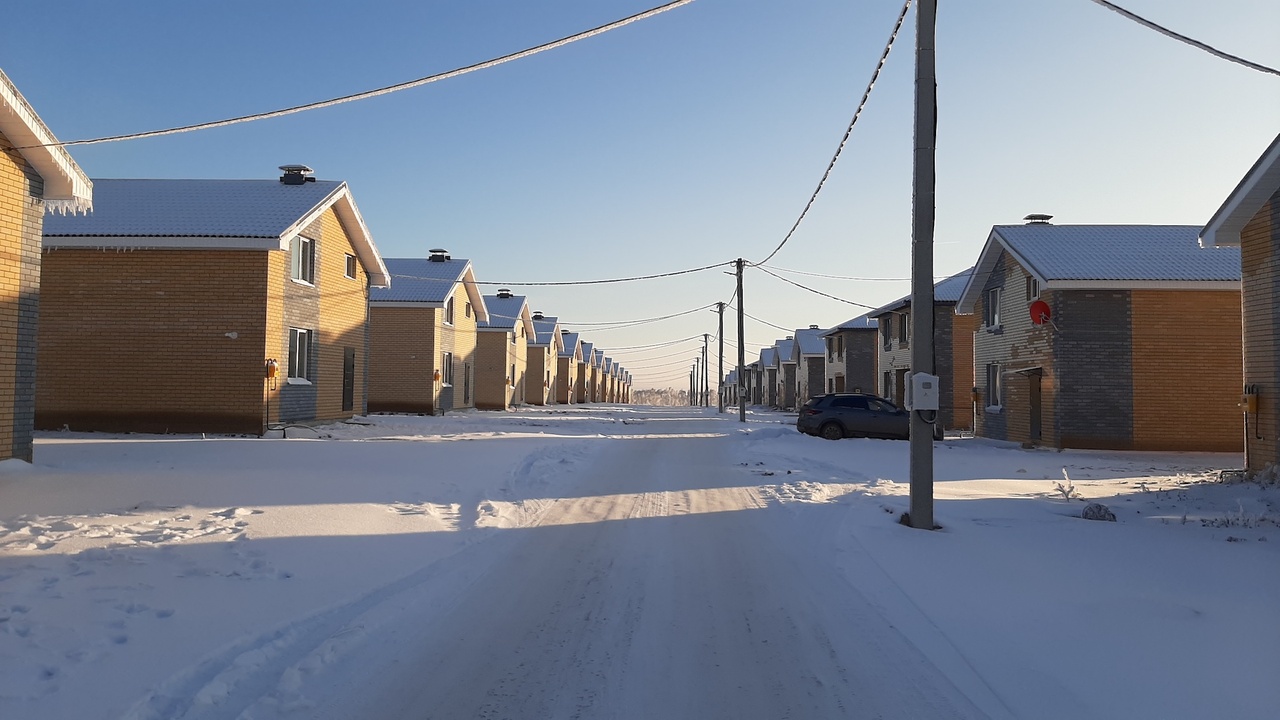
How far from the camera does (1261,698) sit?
4027mm

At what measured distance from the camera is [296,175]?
75.5ft

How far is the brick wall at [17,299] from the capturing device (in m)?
10.9

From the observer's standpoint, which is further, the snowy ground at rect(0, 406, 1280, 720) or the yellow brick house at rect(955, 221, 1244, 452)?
the yellow brick house at rect(955, 221, 1244, 452)

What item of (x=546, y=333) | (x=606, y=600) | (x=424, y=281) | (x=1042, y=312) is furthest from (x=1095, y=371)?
(x=546, y=333)

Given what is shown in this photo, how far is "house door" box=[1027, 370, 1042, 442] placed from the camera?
75.9 feet

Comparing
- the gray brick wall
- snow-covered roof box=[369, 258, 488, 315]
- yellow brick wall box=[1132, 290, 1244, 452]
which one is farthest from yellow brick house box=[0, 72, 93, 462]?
yellow brick wall box=[1132, 290, 1244, 452]

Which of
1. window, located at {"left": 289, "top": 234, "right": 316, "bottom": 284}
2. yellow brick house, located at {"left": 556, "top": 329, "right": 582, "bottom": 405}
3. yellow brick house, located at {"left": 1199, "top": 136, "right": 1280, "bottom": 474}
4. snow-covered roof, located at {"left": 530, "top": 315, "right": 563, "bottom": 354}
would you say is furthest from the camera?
yellow brick house, located at {"left": 556, "top": 329, "right": 582, "bottom": 405}

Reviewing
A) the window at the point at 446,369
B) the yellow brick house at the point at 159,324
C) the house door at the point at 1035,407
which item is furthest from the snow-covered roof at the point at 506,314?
the house door at the point at 1035,407

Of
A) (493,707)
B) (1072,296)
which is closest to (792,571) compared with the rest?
(493,707)

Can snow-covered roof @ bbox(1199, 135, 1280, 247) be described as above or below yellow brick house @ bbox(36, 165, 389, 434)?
above

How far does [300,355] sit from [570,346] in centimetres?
4955

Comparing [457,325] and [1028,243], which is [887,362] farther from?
[457,325]

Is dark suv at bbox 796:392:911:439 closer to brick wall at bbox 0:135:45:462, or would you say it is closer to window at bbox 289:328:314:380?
window at bbox 289:328:314:380

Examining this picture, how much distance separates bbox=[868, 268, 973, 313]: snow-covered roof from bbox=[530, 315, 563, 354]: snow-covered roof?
2649 centimetres
